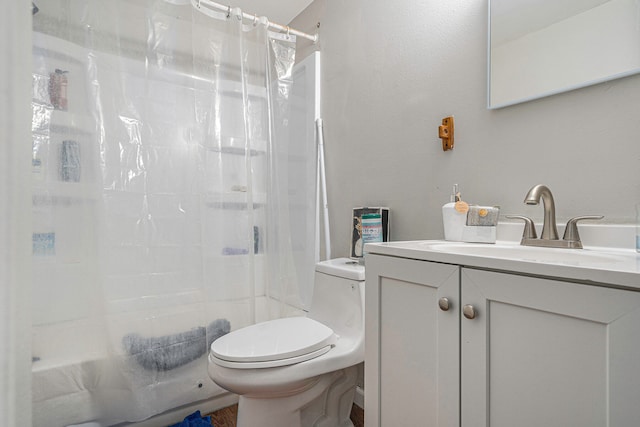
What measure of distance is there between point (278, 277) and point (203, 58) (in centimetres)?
116

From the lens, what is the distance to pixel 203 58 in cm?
163

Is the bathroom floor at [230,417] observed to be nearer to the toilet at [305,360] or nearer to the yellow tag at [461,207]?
the toilet at [305,360]

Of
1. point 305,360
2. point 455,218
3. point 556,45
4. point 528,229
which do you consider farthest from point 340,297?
point 556,45

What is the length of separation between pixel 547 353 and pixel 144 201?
1.49 meters

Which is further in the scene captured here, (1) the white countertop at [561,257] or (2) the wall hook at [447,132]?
(2) the wall hook at [447,132]

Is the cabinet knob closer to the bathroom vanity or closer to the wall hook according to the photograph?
the bathroom vanity

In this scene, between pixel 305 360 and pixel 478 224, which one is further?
pixel 305 360

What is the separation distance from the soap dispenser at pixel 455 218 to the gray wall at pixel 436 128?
0.11 meters

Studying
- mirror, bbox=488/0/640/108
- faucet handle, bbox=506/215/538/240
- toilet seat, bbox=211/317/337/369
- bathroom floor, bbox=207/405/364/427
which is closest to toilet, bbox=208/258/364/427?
toilet seat, bbox=211/317/337/369

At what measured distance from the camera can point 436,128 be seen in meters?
1.32

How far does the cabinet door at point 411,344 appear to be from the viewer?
28.9 inches

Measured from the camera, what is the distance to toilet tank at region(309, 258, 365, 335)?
1.32 m

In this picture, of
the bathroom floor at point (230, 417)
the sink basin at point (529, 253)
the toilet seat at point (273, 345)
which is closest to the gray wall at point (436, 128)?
the sink basin at point (529, 253)

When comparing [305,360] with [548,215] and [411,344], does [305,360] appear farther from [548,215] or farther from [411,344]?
[548,215]
